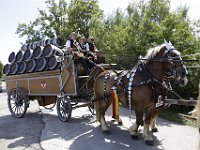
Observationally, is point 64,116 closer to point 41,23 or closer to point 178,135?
point 178,135

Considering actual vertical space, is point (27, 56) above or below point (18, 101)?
above

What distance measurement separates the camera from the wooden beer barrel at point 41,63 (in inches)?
378

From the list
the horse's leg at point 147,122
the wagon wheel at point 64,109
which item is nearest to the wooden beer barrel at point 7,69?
the wagon wheel at point 64,109

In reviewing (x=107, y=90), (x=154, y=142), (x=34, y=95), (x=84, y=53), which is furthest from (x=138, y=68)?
(x=34, y=95)

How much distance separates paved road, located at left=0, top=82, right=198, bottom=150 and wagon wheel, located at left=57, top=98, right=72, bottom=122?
0.18 m

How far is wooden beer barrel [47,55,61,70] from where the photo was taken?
9.15 metres

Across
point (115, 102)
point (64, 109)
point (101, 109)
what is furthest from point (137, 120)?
point (64, 109)

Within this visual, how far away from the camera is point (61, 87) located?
9.01 metres

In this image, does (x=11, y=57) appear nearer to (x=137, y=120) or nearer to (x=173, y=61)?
(x=137, y=120)

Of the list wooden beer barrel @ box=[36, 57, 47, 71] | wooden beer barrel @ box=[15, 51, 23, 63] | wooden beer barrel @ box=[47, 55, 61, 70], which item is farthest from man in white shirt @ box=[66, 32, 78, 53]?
wooden beer barrel @ box=[15, 51, 23, 63]

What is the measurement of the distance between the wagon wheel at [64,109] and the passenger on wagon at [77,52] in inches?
41.7

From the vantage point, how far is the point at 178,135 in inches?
279

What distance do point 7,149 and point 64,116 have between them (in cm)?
233

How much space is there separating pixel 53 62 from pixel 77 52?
1.21 m
